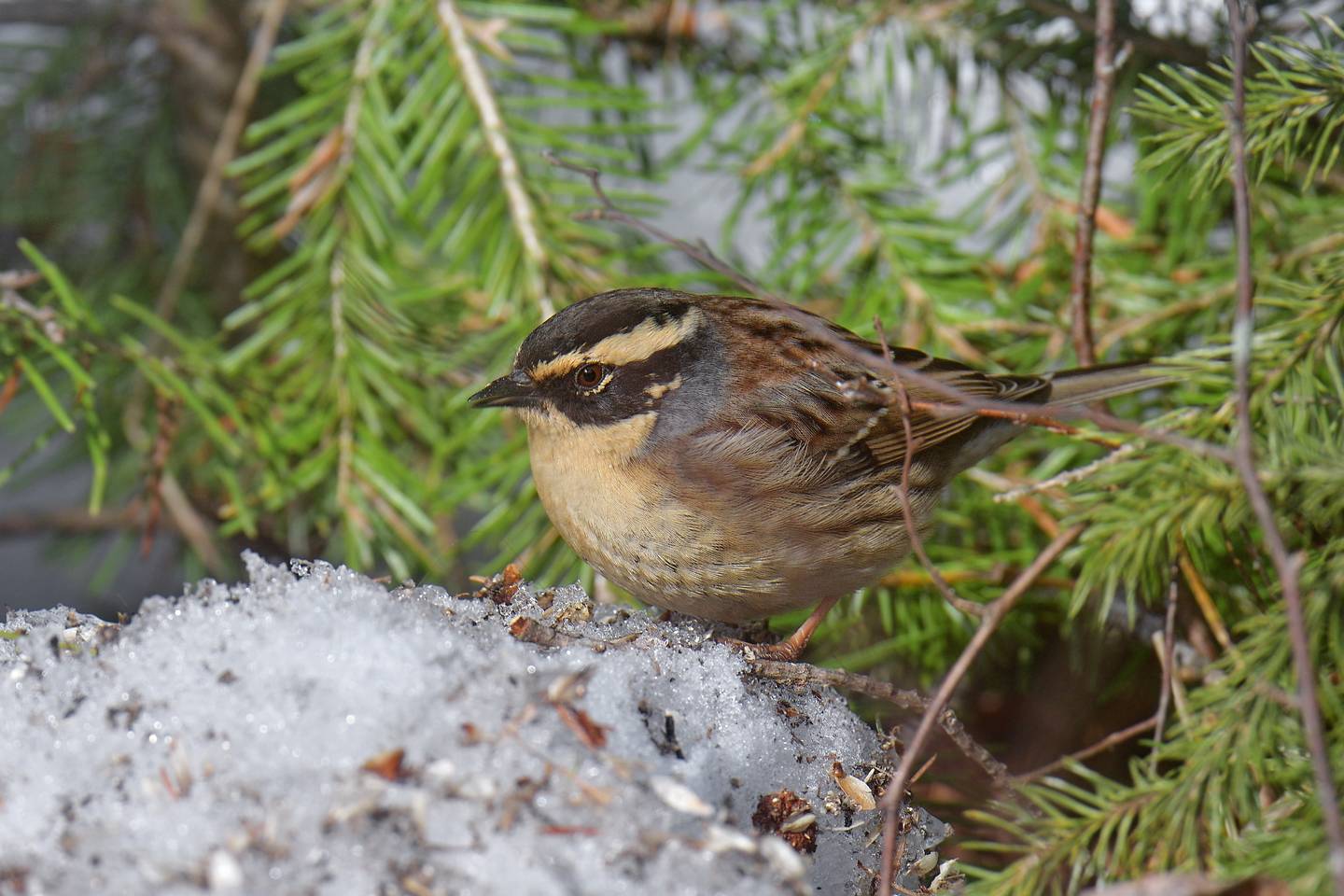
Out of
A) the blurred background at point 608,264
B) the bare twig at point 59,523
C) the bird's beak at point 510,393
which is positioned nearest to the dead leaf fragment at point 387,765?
the bird's beak at point 510,393

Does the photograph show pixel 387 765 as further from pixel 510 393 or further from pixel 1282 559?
pixel 510 393

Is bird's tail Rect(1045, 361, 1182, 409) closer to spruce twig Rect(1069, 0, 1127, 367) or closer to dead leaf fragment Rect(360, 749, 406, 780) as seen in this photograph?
spruce twig Rect(1069, 0, 1127, 367)

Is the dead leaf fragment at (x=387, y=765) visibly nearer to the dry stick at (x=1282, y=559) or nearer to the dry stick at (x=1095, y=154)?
the dry stick at (x=1282, y=559)

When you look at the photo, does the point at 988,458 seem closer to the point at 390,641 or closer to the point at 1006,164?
the point at 1006,164

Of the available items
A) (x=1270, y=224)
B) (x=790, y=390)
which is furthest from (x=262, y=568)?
(x=1270, y=224)

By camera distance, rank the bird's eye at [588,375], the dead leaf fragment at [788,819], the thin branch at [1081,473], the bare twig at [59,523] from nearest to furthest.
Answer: the dead leaf fragment at [788,819], the thin branch at [1081,473], the bird's eye at [588,375], the bare twig at [59,523]

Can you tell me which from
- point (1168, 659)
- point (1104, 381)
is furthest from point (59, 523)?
point (1168, 659)

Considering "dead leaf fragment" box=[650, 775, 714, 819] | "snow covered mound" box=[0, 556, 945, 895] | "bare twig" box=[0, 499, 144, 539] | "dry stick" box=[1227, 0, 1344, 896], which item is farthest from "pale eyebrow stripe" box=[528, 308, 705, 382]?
"bare twig" box=[0, 499, 144, 539]

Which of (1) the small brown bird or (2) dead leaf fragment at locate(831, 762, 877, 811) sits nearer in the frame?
(2) dead leaf fragment at locate(831, 762, 877, 811)
